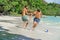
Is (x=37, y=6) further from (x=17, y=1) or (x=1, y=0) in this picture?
(x=1, y=0)

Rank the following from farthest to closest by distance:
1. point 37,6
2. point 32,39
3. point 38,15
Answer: point 37,6, point 38,15, point 32,39

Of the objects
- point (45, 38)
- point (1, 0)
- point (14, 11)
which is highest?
point (45, 38)

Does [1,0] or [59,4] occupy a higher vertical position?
[1,0]

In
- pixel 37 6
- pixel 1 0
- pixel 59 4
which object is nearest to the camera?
pixel 1 0

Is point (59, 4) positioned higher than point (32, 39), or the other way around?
point (32, 39)

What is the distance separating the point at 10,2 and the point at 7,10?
1.69 metres

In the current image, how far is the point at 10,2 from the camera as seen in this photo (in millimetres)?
41969

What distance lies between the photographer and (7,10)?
42.2m

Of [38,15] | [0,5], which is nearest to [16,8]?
[0,5]

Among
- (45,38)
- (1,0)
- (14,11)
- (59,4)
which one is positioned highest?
(45,38)

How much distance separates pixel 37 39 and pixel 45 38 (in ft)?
2.26

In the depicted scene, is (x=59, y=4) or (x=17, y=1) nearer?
(x=17, y=1)

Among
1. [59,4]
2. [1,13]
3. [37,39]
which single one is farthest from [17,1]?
[59,4]

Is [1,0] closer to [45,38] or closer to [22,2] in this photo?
[22,2]
